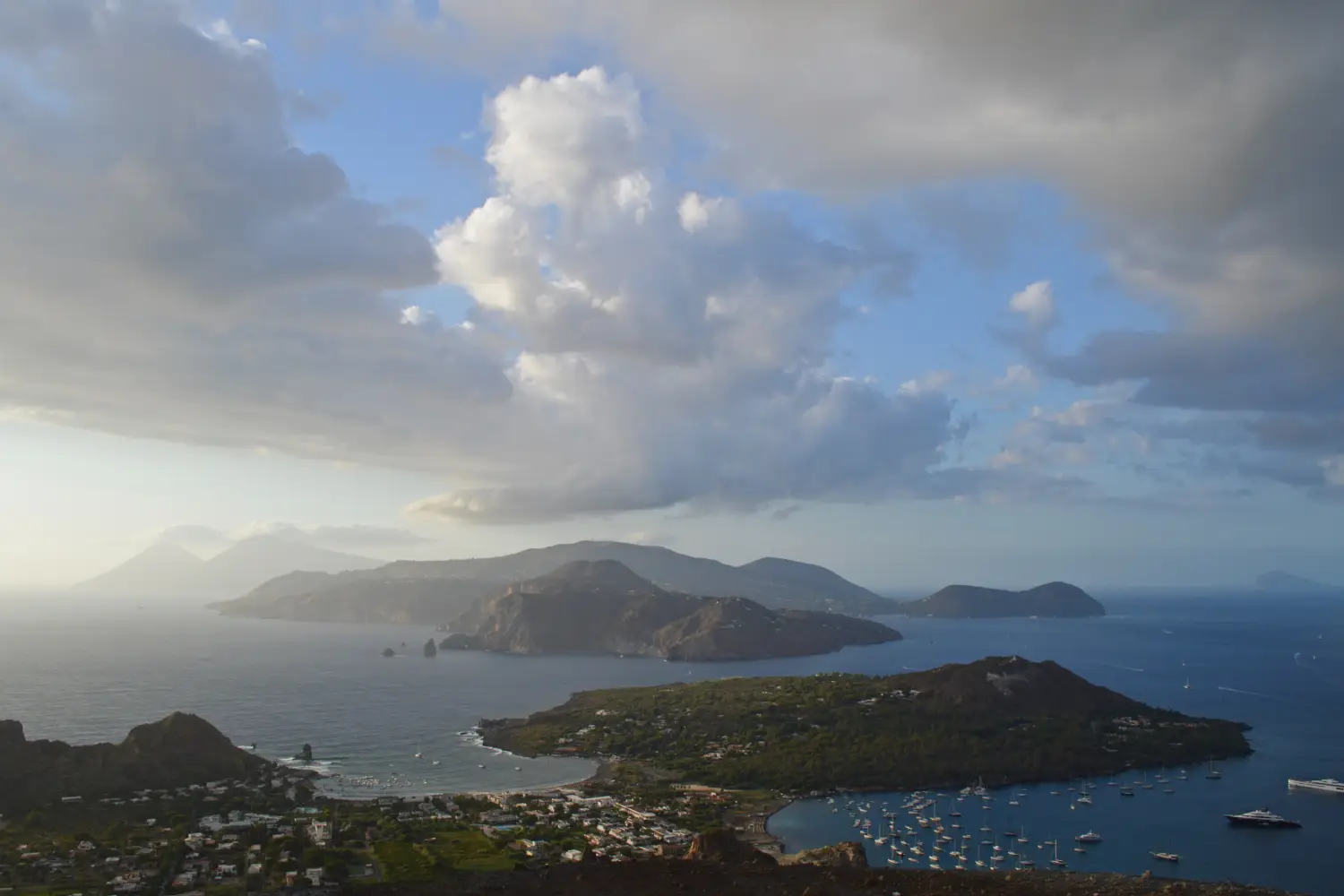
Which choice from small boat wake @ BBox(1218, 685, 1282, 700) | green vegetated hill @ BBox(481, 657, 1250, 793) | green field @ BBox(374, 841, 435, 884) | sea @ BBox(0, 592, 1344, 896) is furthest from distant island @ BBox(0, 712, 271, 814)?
small boat wake @ BBox(1218, 685, 1282, 700)

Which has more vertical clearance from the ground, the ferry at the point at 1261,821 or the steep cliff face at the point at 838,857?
the steep cliff face at the point at 838,857

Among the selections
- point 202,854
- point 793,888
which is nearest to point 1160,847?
point 793,888

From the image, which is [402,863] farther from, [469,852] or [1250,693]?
[1250,693]

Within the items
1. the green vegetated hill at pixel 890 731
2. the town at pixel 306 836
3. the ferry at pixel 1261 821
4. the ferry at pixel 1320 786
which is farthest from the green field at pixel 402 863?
the ferry at pixel 1320 786

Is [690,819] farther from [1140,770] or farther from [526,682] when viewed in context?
[526,682]

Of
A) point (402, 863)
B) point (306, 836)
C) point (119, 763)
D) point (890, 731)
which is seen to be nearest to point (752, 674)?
point (890, 731)

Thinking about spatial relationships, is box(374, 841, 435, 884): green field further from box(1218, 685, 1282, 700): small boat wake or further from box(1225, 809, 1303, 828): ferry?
box(1218, 685, 1282, 700): small boat wake

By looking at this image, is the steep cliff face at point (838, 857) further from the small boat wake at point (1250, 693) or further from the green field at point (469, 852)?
the small boat wake at point (1250, 693)
